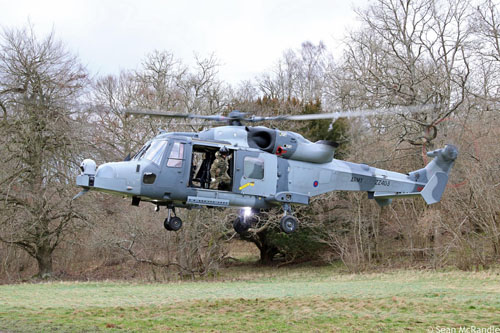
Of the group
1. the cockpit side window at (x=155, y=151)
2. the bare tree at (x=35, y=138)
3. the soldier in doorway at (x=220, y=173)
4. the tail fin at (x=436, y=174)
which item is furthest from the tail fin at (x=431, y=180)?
the bare tree at (x=35, y=138)

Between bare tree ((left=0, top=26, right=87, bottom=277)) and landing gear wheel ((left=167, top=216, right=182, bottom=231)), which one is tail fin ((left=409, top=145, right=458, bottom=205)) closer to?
landing gear wheel ((left=167, top=216, right=182, bottom=231))

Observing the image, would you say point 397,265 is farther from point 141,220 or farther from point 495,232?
point 141,220

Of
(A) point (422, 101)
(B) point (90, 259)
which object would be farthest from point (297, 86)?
(B) point (90, 259)

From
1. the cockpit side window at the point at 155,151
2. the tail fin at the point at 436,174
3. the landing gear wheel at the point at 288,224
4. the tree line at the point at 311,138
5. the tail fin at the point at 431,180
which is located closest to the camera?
the cockpit side window at the point at 155,151

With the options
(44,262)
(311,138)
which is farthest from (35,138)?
(311,138)

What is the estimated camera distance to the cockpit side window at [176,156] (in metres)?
11.8

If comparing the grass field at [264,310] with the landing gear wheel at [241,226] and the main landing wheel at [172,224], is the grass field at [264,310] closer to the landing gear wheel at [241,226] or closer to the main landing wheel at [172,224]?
the landing gear wheel at [241,226]

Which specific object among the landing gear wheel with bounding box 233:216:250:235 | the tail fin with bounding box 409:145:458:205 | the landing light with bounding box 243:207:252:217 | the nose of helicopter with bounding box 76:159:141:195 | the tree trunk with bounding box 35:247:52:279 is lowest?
the tree trunk with bounding box 35:247:52:279

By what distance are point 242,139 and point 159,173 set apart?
2212mm

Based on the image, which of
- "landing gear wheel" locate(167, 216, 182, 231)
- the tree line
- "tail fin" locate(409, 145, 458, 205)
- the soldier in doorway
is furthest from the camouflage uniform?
the tree line

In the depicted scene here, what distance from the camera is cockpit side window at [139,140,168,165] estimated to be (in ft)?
38.8

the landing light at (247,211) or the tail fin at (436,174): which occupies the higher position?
the tail fin at (436,174)

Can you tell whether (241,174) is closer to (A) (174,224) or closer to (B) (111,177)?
(A) (174,224)

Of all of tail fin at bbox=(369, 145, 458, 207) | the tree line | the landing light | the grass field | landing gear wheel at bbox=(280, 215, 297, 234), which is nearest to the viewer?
the grass field
